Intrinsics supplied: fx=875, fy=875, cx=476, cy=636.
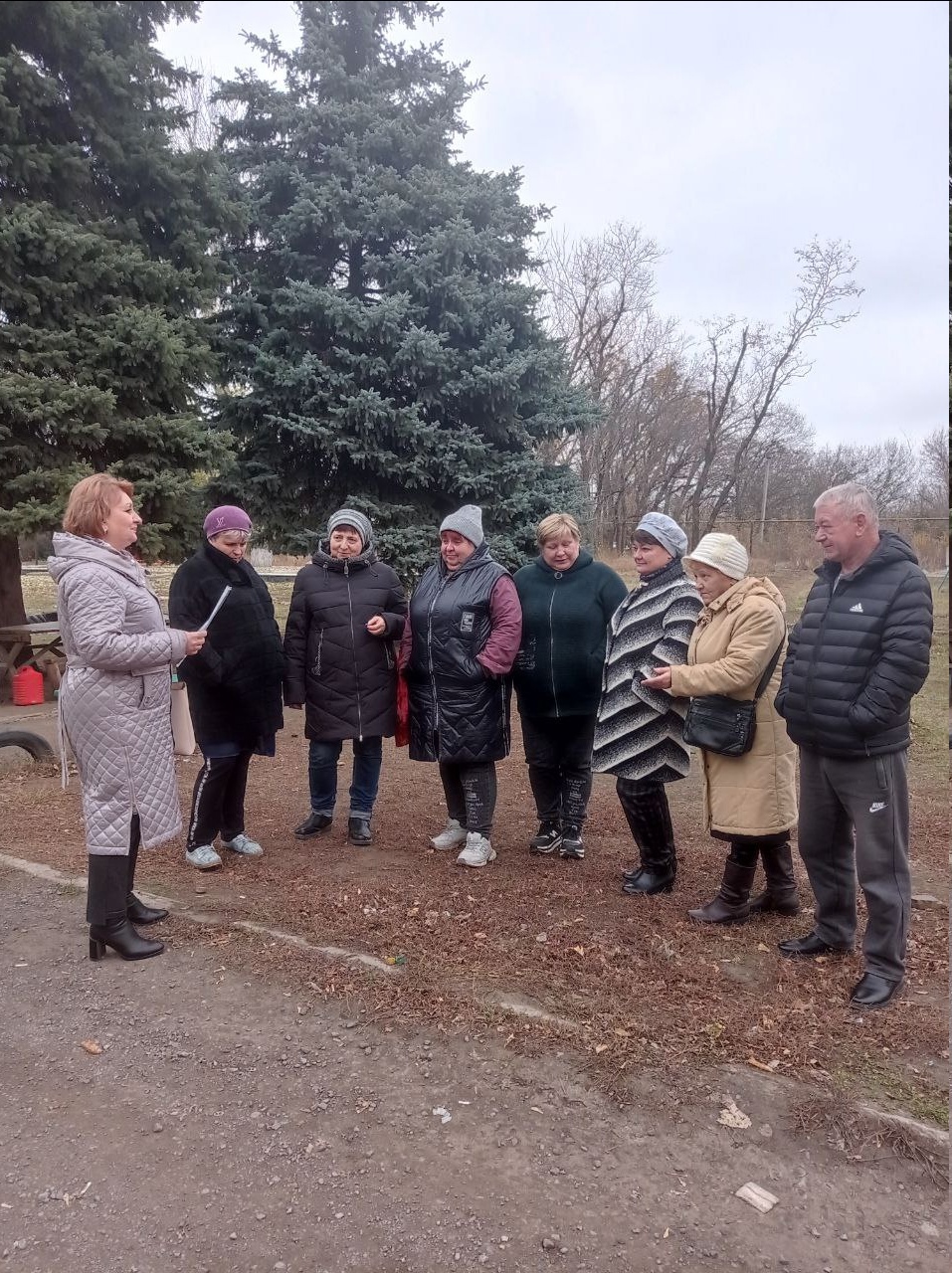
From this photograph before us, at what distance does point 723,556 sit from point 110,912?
9.21 feet

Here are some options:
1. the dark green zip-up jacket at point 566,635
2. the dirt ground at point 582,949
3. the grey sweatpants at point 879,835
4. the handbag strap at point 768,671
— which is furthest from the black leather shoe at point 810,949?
the dark green zip-up jacket at point 566,635

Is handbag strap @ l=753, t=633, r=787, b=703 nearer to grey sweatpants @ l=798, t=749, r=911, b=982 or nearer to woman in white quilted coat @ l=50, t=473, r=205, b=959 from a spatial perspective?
grey sweatpants @ l=798, t=749, r=911, b=982

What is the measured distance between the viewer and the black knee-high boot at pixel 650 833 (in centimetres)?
393

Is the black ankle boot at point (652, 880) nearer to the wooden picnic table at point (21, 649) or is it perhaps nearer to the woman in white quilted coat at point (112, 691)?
the woman in white quilted coat at point (112, 691)

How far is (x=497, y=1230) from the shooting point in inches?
82.5

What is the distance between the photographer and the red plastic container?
8727 mm

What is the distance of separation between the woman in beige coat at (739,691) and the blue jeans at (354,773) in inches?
68.7

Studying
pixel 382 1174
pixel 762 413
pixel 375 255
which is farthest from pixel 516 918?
pixel 762 413

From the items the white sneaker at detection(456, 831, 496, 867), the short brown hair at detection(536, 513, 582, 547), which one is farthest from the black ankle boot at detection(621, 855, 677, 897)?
the short brown hair at detection(536, 513, 582, 547)

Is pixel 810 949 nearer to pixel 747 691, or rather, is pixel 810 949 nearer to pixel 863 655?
pixel 747 691

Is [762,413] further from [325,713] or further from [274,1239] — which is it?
[274,1239]

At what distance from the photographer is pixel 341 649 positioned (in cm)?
449

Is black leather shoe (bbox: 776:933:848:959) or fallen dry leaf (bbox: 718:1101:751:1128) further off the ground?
black leather shoe (bbox: 776:933:848:959)

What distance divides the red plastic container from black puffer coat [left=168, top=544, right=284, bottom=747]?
17.6 ft
